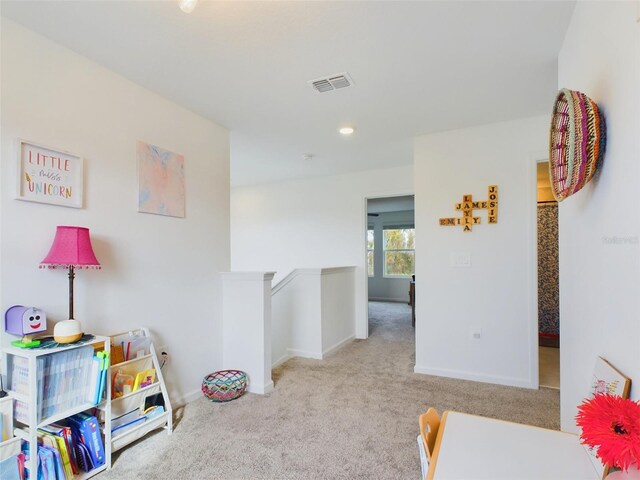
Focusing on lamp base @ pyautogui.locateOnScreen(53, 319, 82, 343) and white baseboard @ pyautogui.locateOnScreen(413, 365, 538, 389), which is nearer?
lamp base @ pyautogui.locateOnScreen(53, 319, 82, 343)

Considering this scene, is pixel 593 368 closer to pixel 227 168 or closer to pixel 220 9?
pixel 220 9

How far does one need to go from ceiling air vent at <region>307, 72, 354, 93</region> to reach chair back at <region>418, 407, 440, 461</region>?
2021 mm

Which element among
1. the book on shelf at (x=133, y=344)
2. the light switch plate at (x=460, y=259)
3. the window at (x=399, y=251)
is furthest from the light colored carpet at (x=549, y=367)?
the window at (x=399, y=251)

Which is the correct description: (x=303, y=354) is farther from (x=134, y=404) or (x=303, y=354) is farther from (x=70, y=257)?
(x=70, y=257)

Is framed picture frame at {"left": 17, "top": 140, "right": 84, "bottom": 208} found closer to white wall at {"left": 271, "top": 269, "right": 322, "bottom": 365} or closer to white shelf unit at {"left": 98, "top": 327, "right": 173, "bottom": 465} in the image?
white shelf unit at {"left": 98, "top": 327, "right": 173, "bottom": 465}

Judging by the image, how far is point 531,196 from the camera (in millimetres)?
3012

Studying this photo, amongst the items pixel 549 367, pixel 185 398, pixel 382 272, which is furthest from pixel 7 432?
pixel 382 272

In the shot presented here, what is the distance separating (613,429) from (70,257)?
2.18 meters

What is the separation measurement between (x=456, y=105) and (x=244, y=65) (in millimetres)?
1672

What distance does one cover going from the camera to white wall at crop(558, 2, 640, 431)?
99 cm

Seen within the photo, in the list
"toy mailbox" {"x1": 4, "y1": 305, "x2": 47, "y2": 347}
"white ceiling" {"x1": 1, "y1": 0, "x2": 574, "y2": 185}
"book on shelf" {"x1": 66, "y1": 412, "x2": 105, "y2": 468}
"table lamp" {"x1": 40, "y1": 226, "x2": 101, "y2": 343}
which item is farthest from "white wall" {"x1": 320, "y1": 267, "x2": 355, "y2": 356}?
"toy mailbox" {"x1": 4, "y1": 305, "x2": 47, "y2": 347}

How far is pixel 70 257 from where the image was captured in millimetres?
1766

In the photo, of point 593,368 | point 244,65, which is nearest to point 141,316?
point 244,65

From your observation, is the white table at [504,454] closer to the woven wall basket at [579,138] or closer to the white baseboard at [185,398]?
the woven wall basket at [579,138]
